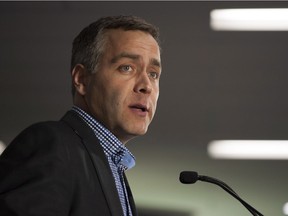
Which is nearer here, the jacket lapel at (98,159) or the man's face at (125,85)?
the jacket lapel at (98,159)

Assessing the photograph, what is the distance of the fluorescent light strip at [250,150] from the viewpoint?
197cm

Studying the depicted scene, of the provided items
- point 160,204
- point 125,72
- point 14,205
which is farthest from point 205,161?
point 14,205

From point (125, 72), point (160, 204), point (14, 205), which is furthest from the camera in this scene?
point (160, 204)

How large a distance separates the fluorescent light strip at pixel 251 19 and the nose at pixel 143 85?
1020 millimetres

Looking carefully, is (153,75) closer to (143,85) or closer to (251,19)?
(143,85)

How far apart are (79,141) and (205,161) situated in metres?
1.05

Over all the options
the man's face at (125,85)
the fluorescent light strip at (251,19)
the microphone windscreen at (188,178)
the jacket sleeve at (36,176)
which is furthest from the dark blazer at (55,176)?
the fluorescent light strip at (251,19)

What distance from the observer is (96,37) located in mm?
1162

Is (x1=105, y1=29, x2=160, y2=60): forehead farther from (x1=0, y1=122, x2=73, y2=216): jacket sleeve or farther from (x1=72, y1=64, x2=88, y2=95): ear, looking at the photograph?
(x1=0, y1=122, x2=73, y2=216): jacket sleeve

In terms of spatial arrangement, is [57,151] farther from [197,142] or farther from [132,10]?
[132,10]

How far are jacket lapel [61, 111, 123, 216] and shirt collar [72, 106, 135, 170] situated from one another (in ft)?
0.11

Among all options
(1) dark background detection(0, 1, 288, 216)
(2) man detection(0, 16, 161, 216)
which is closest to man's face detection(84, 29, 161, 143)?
(2) man detection(0, 16, 161, 216)

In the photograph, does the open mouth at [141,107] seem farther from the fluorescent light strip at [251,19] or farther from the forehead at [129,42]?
the fluorescent light strip at [251,19]

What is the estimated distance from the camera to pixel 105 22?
1172 mm
